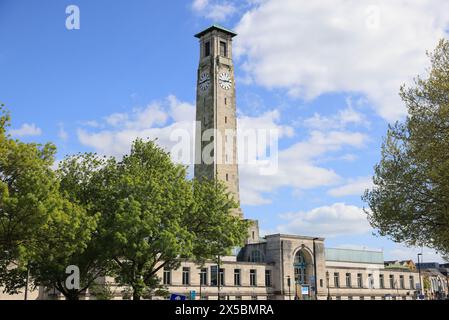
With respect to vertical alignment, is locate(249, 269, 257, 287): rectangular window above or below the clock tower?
below

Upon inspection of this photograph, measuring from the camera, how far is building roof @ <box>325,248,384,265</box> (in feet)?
288

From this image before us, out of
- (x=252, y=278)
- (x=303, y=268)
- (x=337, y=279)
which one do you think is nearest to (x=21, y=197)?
(x=252, y=278)

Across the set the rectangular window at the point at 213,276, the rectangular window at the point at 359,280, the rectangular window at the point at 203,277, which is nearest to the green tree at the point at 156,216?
the rectangular window at the point at 203,277

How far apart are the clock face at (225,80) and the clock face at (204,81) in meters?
2.42

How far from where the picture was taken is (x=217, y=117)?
90.7 metres

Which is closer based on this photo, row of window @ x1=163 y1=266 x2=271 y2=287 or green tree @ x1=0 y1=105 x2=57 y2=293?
green tree @ x1=0 y1=105 x2=57 y2=293

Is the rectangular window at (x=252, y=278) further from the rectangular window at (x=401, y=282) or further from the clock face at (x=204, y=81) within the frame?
the rectangular window at (x=401, y=282)

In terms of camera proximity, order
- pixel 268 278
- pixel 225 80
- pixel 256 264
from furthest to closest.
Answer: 1. pixel 225 80
2. pixel 268 278
3. pixel 256 264

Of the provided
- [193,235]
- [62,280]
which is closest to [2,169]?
[62,280]

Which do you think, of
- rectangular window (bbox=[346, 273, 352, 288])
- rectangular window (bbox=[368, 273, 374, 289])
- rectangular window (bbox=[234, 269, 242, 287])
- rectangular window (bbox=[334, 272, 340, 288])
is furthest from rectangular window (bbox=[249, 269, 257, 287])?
rectangular window (bbox=[368, 273, 374, 289])

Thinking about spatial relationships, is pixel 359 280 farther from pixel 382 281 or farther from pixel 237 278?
pixel 237 278

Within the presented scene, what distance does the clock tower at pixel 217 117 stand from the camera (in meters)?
89.4

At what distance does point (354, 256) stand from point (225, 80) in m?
42.4

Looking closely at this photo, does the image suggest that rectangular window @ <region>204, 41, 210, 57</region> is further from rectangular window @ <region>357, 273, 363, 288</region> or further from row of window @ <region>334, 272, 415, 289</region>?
rectangular window @ <region>357, 273, 363, 288</region>
